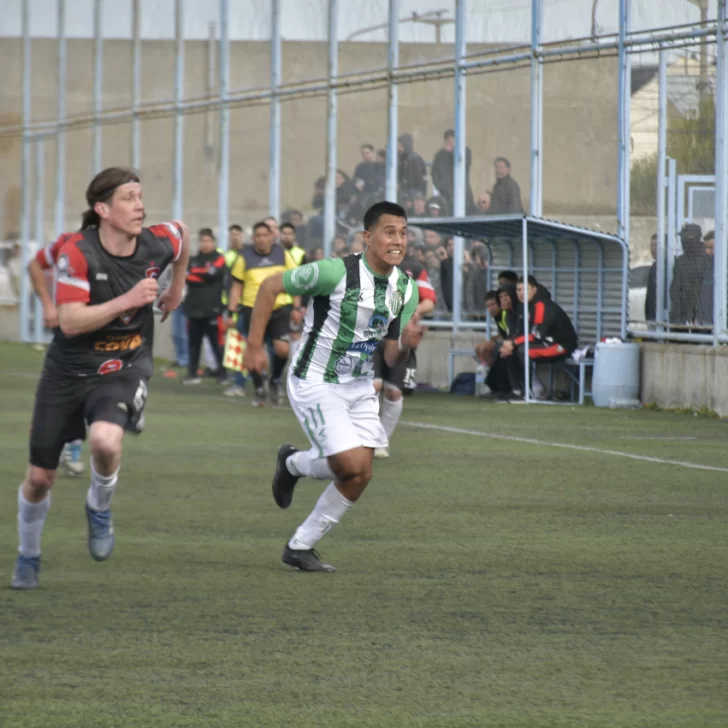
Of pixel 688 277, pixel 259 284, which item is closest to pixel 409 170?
pixel 259 284

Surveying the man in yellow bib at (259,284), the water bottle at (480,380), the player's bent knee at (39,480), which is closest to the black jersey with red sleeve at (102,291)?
the player's bent knee at (39,480)

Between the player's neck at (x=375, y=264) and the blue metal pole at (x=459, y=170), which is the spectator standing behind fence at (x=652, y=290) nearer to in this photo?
the blue metal pole at (x=459, y=170)

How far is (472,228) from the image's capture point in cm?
2108

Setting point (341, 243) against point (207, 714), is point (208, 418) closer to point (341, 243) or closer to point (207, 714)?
point (341, 243)

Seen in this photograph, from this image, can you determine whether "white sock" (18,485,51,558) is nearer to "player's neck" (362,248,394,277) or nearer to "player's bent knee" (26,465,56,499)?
"player's bent knee" (26,465,56,499)

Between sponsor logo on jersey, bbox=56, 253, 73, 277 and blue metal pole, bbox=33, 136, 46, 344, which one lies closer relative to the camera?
sponsor logo on jersey, bbox=56, 253, 73, 277

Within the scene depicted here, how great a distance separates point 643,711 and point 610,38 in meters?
15.9

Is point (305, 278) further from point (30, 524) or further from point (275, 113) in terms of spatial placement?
point (275, 113)

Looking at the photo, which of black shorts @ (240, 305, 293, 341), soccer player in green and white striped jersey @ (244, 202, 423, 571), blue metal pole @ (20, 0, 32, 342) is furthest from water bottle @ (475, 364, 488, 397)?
blue metal pole @ (20, 0, 32, 342)

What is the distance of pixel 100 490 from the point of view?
23.8 feet

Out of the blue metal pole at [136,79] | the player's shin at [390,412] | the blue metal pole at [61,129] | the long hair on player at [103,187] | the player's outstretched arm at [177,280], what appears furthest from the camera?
the blue metal pole at [61,129]

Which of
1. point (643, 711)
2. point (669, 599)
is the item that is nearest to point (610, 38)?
point (669, 599)

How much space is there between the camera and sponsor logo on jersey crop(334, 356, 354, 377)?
8.12 metres

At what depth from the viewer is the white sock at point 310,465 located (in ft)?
26.9
